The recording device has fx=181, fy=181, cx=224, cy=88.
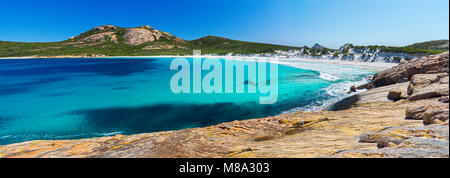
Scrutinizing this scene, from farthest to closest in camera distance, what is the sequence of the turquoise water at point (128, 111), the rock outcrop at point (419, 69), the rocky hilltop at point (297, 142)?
the rock outcrop at point (419, 69) → the turquoise water at point (128, 111) → the rocky hilltop at point (297, 142)

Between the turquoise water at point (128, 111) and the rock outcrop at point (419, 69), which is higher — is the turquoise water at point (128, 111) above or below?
below

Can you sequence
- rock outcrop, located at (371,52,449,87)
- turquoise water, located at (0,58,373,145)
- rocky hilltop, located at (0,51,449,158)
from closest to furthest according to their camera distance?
1. rocky hilltop, located at (0,51,449,158)
2. turquoise water, located at (0,58,373,145)
3. rock outcrop, located at (371,52,449,87)

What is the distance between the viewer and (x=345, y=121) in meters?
10.5

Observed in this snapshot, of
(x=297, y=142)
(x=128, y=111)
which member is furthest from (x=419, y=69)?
(x=128, y=111)

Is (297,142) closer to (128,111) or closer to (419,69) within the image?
(128,111)

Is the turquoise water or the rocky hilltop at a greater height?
the rocky hilltop

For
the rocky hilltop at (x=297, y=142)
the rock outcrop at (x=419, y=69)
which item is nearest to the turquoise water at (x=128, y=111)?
the rock outcrop at (x=419, y=69)

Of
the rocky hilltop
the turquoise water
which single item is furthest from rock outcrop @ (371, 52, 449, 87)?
the rocky hilltop

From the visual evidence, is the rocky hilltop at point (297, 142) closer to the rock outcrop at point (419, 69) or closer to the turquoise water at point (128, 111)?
the turquoise water at point (128, 111)

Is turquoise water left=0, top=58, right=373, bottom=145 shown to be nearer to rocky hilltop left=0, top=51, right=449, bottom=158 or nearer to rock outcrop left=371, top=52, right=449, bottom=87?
rock outcrop left=371, top=52, right=449, bottom=87

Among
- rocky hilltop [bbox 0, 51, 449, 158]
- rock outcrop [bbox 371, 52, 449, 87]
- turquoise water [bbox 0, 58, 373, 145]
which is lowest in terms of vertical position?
turquoise water [bbox 0, 58, 373, 145]

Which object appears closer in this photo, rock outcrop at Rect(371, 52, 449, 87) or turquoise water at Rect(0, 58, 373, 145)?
turquoise water at Rect(0, 58, 373, 145)
